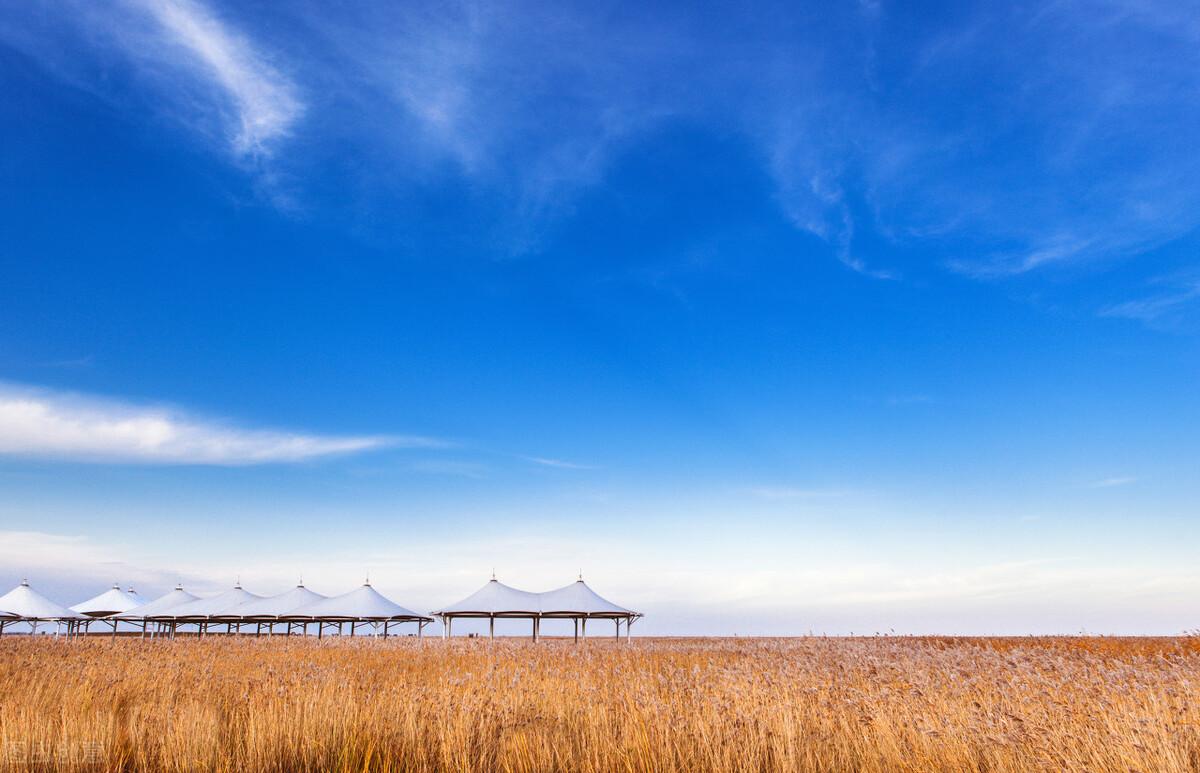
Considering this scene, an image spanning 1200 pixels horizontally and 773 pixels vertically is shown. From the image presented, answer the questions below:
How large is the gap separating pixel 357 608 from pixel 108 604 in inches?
984

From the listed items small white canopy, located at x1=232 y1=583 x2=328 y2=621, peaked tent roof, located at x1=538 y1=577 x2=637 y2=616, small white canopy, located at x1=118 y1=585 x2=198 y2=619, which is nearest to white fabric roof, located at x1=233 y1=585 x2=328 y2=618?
small white canopy, located at x1=232 y1=583 x2=328 y2=621

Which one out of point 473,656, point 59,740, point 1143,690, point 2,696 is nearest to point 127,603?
point 473,656

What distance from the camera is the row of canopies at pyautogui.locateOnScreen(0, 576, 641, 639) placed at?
39312 millimetres

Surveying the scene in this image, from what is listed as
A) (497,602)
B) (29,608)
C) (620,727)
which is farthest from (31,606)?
(620,727)

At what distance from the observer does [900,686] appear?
9.23 m

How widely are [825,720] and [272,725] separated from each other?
4899 mm

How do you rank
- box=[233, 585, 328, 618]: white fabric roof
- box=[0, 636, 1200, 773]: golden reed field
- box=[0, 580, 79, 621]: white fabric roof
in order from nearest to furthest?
box=[0, 636, 1200, 773]: golden reed field
box=[233, 585, 328, 618]: white fabric roof
box=[0, 580, 79, 621]: white fabric roof

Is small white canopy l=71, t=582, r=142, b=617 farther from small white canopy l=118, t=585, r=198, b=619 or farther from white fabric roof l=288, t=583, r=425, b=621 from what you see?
white fabric roof l=288, t=583, r=425, b=621

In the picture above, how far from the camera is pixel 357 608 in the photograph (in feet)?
139

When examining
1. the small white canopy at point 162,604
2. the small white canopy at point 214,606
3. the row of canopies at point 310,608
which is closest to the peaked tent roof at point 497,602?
the row of canopies at point 310,608

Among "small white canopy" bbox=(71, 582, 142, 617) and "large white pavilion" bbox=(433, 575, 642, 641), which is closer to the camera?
"large white pavilion" bbox=(433, 575, 642, 641)

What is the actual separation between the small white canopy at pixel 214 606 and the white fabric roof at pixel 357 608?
12.8 ft

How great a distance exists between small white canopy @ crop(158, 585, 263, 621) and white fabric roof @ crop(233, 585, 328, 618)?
65 centimetres

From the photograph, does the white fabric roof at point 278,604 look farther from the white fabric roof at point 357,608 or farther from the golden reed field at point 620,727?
the golden reed field at point 620,727
